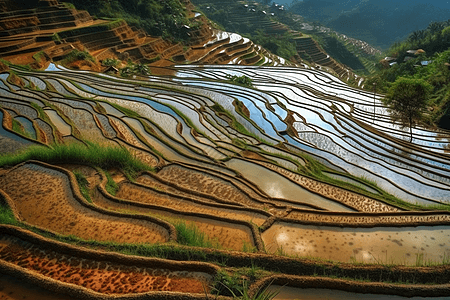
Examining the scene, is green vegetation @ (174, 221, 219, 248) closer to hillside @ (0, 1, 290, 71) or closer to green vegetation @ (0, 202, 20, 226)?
green vegetation @ (0, 202, 20, 226)

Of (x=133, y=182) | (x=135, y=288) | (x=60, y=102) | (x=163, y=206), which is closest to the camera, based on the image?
(x=135, y=288)

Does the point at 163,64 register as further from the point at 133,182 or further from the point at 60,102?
the point at 133,182

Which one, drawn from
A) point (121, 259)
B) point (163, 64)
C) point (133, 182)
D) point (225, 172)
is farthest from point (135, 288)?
point (163, 64)

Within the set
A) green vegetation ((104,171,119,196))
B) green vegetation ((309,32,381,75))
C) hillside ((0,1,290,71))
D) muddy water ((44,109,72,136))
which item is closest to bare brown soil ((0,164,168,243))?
green vegetation ((104,171,119,196))

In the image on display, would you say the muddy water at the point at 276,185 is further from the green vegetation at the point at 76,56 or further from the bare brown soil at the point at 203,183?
the green vegetation at the point at 76,56

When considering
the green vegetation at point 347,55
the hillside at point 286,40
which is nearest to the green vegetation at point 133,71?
the hillside at point 286,40

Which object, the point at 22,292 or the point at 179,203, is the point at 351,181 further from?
the point at 22,292
